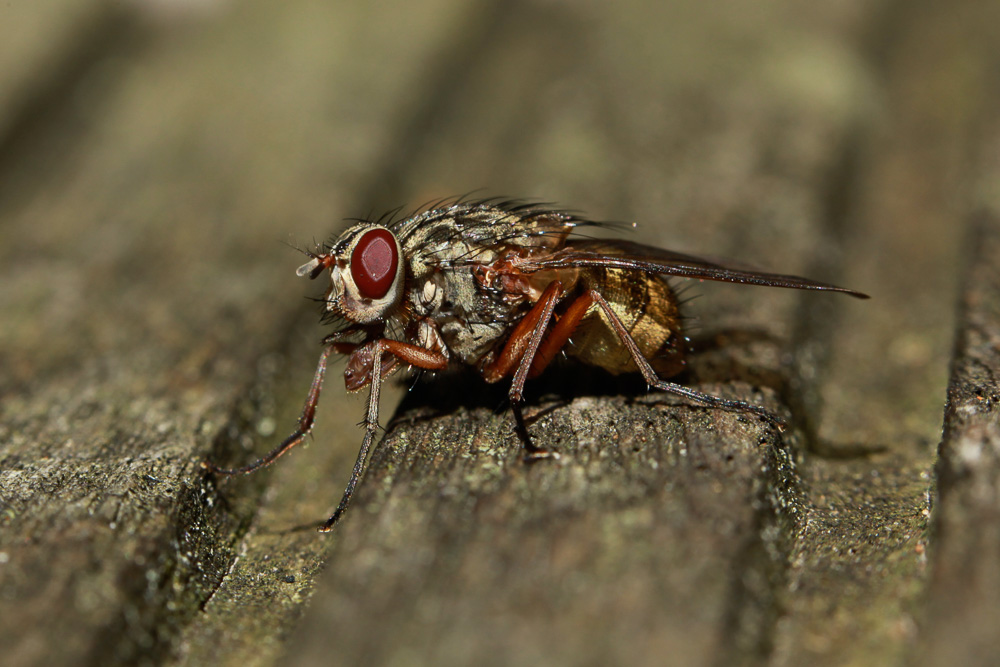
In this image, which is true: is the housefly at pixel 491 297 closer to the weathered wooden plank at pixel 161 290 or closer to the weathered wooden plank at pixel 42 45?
the weathered wooden plank at pixel 161 290

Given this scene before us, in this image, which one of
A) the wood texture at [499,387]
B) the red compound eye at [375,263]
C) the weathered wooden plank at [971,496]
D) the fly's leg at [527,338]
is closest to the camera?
the weathered wooden plank at [971,496]

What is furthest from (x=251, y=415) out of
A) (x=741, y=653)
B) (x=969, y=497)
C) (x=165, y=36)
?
(x=165, y=36)

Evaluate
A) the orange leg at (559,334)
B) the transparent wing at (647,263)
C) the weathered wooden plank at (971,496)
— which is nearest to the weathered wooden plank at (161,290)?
the orange leg at (559,334)

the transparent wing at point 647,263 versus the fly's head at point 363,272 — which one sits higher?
→ the fly's head at point 363,272

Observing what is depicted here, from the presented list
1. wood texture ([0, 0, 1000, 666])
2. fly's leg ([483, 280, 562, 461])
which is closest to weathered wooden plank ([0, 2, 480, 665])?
wood texture ([0, 0, 1000, 666])

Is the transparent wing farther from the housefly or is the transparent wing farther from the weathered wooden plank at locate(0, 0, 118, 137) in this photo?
the weathered wooden plank at locate(0, 0, 118, 137)

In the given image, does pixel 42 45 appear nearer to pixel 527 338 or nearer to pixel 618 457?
pixel 527 338

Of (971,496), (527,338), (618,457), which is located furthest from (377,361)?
(971,496)

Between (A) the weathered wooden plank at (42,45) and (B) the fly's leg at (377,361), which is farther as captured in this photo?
(A) the weathered wooden plank at (42,45)

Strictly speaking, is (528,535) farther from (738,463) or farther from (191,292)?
(191,292)
